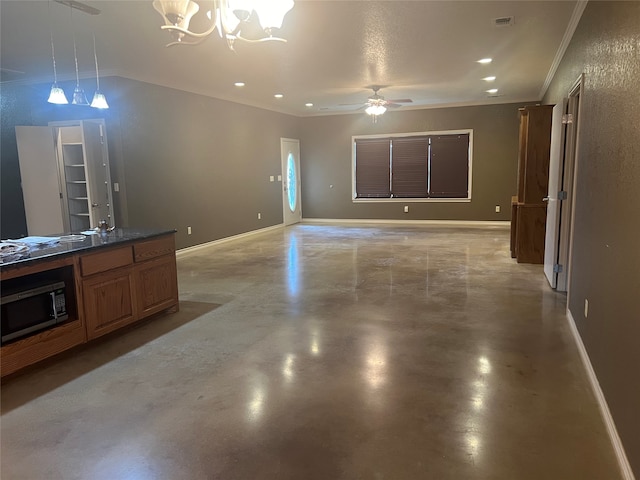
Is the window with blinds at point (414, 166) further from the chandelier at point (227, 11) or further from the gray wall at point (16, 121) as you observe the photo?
the chandelier at point (227, 11)

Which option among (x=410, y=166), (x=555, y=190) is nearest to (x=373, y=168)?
(x=410, y=166)

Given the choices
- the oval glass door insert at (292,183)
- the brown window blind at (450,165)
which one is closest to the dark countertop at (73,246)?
the oval glass door insert at (292,183)

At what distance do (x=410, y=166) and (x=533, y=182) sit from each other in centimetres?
485

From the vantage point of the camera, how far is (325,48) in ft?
16.3

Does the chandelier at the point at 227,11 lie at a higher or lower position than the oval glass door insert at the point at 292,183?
higher

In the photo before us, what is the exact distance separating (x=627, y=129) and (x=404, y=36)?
2.95 metres

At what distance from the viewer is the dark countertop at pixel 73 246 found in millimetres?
2805

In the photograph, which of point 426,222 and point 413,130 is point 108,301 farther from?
point 413,130

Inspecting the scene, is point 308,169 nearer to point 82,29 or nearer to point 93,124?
point 93,124

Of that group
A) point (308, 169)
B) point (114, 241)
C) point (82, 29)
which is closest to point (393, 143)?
point (308, 169)

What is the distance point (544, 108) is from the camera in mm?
5520

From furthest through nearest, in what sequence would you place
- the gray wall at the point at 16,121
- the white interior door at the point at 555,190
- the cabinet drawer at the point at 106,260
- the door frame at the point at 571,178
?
the gray wall at the point at 16,121 < the white interior door at the point at 555,190 < the door frame at the point at 571,178 < the cabinet drawer at the point at 106,260

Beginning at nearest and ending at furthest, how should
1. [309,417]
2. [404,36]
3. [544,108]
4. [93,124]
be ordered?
1. [309,417]
2. [404,36]
3. [544,108]
4. [93,124]

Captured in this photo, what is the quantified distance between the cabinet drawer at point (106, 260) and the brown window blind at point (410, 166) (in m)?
7.85
